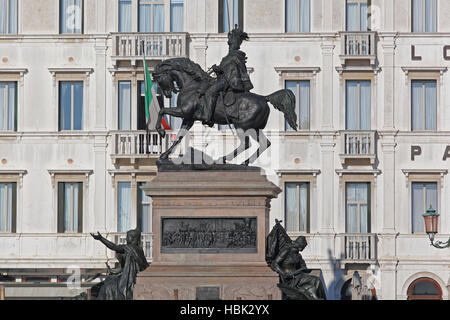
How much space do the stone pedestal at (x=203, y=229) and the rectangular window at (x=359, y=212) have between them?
24.8m

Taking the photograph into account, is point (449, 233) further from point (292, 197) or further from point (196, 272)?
point (196, 272)

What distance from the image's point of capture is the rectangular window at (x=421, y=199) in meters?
61.0

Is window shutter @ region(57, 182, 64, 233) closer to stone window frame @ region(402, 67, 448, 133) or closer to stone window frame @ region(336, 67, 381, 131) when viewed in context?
stone window frame @ region(336, 67, 381, 131)

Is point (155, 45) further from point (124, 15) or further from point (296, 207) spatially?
point (296, 207)

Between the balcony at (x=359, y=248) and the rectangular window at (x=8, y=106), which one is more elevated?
the rectangular window at (x=8, y=106)

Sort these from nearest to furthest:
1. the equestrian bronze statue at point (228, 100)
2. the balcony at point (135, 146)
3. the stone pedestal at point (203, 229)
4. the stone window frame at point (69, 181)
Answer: the stone pedestal at point (203, 229) → the equestrian bronze statue at point (228, 100) → the balcony at point (135, 146) → the stone window frame at point (69, 181)

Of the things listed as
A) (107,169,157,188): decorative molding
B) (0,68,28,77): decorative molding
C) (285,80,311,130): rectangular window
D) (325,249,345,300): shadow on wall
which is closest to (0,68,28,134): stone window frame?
(0,68,28,77): decorative molding

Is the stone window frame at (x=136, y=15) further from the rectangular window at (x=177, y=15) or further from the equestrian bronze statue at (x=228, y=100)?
the equestrian bronze statue at (x=228, y=100)

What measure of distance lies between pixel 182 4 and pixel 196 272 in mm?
27004

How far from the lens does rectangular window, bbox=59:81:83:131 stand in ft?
204

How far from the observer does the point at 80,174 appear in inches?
2437

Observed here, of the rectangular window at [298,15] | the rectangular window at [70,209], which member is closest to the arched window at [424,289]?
the rectangular window at [298,15]

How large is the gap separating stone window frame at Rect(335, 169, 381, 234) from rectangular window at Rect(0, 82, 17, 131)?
40.8ft
